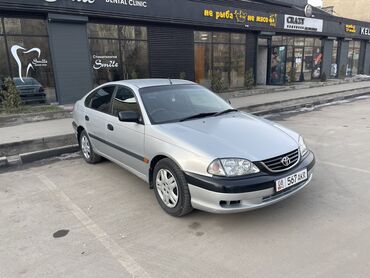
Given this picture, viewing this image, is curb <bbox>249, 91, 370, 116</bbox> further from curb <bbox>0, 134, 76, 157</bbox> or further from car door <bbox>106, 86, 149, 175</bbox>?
car door <bbox>106, 86, 149, 175</bbox>

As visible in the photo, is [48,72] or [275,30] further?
[275,30]

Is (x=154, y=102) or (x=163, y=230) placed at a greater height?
(x=154, y=102)

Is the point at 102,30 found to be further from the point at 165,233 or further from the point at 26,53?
the point at 165,233

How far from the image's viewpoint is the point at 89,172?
17.3 feet

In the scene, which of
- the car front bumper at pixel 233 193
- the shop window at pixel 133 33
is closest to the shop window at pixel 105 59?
the shop window at pixel 133 33

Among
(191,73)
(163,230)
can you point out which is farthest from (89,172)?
(191,73)

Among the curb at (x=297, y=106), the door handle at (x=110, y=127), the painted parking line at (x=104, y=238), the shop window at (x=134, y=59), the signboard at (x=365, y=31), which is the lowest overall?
the curb at (x=297, y=106)

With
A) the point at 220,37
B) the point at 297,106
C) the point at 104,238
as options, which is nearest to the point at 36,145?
the point at 104,238

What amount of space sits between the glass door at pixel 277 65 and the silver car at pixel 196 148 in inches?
558

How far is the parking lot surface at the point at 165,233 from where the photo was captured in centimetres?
278

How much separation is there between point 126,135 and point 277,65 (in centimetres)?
1541

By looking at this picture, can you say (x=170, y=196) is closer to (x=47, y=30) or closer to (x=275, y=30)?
(x=47, y=30)

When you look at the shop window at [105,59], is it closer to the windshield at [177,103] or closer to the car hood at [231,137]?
the windshield at [177,103]

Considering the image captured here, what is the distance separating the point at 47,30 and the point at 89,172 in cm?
693
